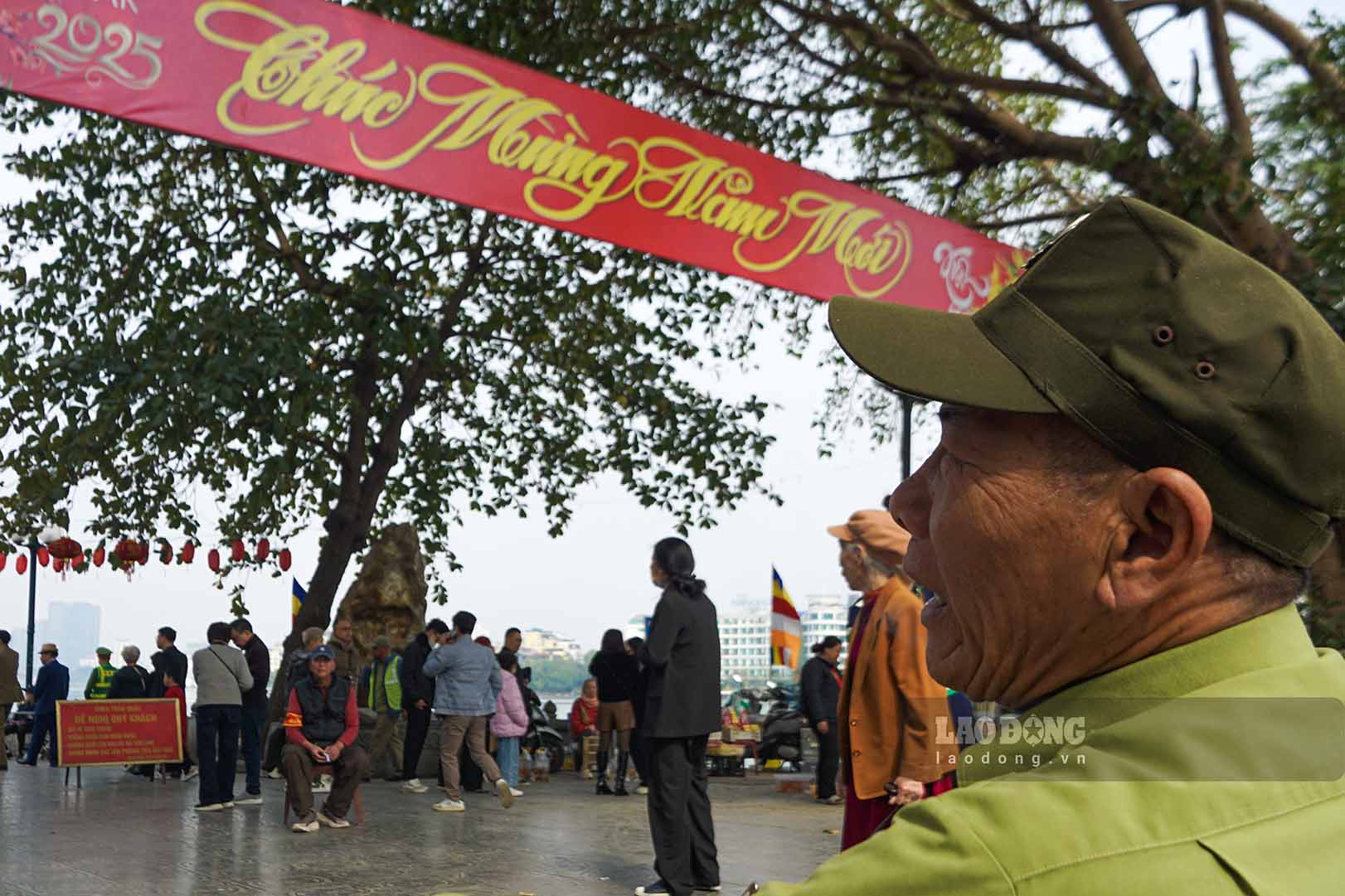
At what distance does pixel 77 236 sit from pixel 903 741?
42.9 ft

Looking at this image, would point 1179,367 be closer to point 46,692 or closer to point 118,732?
point 118,732

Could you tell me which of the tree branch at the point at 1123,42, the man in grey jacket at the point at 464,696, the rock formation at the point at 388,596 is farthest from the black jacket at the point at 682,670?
the rock formation at the point at 388,596

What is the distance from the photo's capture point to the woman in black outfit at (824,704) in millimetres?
13180

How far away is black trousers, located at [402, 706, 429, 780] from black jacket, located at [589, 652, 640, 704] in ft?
6.06

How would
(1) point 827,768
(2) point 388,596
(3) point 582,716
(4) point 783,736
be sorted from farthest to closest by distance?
(2) point 388,596 → (4) point 783,736 → (3) point 582,716 → (1) point 827,768

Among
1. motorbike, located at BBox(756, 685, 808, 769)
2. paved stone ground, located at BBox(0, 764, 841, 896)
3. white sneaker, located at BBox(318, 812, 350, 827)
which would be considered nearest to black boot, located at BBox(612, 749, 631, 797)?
paved stone ground, located at BBox(0, 764, 841, 896)

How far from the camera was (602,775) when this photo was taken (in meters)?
14.6

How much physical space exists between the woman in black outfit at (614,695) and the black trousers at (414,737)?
1.84 metres

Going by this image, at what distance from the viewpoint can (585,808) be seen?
12922 mm

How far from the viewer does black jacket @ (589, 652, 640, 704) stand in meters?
14.6

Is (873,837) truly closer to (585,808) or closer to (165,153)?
(585,808)

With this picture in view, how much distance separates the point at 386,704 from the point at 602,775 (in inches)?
101

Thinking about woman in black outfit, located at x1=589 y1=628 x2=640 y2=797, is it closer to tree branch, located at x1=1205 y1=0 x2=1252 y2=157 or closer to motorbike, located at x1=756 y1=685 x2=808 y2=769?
motorbike, located at x1=756 y1=685 x2=808 y2=769

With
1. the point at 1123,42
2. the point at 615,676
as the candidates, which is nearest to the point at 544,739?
the point at 615,676
